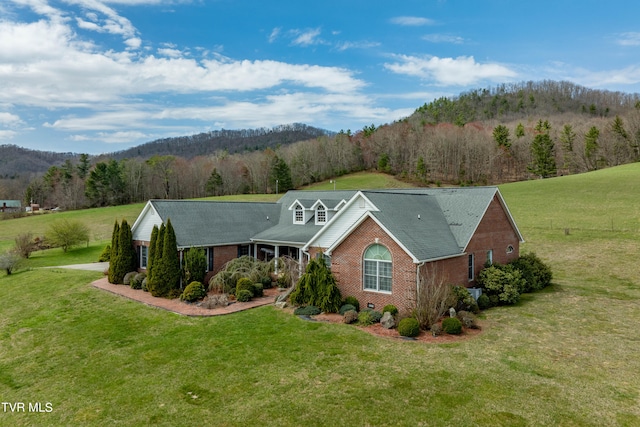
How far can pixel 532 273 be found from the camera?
24203 millimetres

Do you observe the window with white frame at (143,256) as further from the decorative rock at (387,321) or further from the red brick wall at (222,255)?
the decorative rock at (387,321)

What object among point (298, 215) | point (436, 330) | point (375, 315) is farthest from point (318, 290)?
point (298, 215)

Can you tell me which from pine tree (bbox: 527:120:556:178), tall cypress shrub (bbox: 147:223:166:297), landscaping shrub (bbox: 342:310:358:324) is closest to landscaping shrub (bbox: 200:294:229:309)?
tall cypress shrub (bbox: 147:223:166:297)

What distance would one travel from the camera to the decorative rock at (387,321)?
1673cm

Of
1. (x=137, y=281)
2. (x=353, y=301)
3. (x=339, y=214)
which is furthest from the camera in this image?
(x=137, y=281)

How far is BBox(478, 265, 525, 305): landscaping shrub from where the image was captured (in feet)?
68.3

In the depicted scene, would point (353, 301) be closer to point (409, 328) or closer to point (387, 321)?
point (387, 321)

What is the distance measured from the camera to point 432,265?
18766 mm

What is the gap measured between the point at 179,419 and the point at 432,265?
12894 mm

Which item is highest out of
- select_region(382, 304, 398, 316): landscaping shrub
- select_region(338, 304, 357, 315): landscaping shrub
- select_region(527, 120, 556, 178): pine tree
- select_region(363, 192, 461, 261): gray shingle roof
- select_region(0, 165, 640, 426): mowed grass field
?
select_region(527, 120, 556, 178): pine tree

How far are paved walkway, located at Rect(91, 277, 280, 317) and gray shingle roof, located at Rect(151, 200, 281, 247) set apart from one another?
3.80 metres

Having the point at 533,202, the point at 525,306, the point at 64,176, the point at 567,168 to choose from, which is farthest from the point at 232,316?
the point at 64,176

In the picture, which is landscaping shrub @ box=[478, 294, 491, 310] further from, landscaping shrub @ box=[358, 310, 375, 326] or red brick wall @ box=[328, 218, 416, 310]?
landscaping shrub @ box=[358, 310, 375, 326]

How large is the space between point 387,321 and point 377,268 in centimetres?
301
